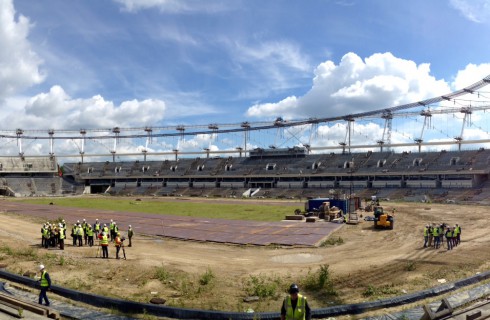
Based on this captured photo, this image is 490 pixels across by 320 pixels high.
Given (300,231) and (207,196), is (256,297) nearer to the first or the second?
(300,231)

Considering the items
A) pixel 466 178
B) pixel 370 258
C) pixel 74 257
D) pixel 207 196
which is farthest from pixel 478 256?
pixel 207 196

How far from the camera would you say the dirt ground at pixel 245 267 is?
621 inches

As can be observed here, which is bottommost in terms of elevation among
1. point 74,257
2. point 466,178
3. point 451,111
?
point 74,257

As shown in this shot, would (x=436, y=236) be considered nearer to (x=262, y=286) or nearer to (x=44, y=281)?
(x=262, y=286)

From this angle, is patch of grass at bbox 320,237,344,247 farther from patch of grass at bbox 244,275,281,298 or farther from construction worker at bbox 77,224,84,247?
construction worker at bbox 77,224,84,247

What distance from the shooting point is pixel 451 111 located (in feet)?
284

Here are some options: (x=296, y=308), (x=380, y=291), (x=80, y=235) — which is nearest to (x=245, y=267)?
(x=380, y=291)

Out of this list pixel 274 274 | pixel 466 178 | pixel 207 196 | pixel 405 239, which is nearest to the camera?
pixel 274 274

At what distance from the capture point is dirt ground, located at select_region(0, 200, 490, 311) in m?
15.8

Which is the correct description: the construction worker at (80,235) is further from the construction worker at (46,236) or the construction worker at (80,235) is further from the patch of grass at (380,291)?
the patch of grass at (380,291)

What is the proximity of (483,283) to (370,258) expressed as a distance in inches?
285

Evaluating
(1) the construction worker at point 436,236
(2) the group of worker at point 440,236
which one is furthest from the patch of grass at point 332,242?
(1) the construction worker at point 436,236

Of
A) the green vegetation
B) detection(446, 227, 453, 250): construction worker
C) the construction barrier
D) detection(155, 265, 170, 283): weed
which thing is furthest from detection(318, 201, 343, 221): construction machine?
the construction barrier

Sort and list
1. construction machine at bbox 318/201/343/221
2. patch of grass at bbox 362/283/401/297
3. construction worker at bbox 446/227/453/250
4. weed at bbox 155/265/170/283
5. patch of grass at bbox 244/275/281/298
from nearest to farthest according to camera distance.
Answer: patch of grass at bbox 362/283/401/297 → patch of grass at bbox 244/275/281/298 → weed at bbox 155/265/170/283 → construction worker at bbox 446/227/453/250 → construction machine at bbox 318/201/343/221
